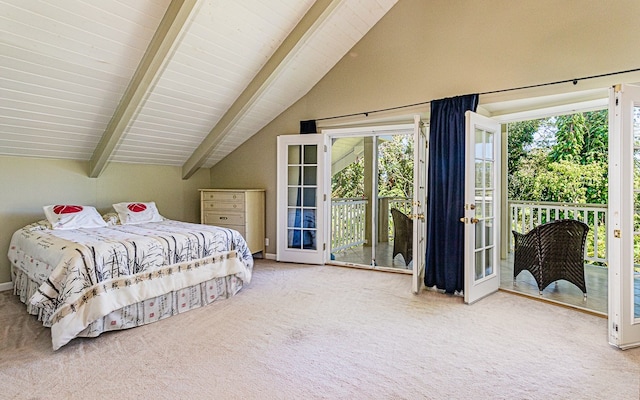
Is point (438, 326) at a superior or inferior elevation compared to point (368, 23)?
inferior

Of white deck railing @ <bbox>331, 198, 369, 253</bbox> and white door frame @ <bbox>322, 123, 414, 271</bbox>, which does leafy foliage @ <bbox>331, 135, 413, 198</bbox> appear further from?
white door frame @ <bbox>322, 123, 414, 271</bbox>

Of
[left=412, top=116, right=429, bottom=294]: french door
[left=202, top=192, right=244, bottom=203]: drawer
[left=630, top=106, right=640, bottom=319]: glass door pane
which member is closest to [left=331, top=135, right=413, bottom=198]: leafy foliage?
[left=202, top=192, right=244, bottom=203]: drawer

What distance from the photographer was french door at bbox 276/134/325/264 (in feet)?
15.9

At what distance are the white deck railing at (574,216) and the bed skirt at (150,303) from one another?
4306 millimetres

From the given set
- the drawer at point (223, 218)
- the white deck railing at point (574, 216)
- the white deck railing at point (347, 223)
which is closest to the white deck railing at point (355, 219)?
the white deck railing at point (347, 223)

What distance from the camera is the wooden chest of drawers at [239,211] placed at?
4.86 metres

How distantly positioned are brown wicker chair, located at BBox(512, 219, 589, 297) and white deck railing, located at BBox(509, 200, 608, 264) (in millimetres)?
1585

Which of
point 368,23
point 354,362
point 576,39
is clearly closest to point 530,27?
point 576,39

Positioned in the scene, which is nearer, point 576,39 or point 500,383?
point 500,383

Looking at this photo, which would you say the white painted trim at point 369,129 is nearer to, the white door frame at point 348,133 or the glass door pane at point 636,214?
the white door frame at point 348,133

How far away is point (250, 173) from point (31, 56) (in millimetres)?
2976

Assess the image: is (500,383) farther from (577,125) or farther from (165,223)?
(577,125)

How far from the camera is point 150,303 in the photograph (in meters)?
2.90

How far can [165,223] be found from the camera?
4.18m
